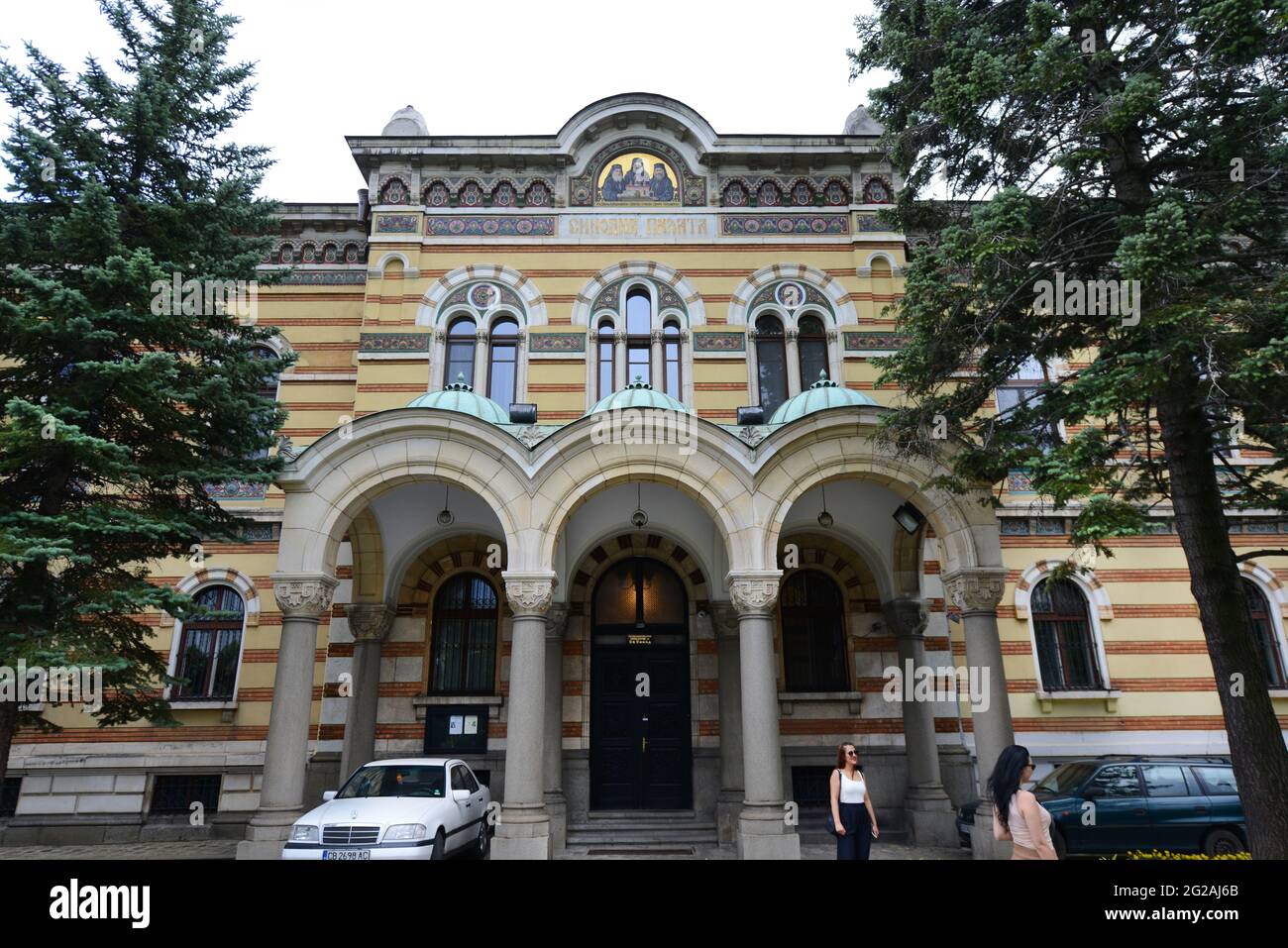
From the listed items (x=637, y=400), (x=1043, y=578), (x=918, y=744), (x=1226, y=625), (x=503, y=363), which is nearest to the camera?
(x=1226, y=625)

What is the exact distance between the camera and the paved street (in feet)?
39.4

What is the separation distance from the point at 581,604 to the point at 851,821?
8068mm

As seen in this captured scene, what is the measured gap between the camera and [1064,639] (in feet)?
48.7

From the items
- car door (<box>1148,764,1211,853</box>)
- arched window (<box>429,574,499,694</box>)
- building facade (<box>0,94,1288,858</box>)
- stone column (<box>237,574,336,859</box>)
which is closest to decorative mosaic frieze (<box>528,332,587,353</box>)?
building facade (<box>0,94,1288,858</box>)

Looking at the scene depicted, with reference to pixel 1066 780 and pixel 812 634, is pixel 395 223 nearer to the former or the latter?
pixel 812 634

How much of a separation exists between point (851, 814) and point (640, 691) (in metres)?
7.26

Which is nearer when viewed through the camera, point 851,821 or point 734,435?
point 851,821

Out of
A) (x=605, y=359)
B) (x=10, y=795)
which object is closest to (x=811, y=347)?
(x=605, y=359)

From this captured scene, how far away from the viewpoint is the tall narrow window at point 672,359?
15543 mm

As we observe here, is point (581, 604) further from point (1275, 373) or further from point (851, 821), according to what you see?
point (1275, 373)

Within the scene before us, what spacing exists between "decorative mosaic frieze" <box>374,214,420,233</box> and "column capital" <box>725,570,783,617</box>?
10586 mm

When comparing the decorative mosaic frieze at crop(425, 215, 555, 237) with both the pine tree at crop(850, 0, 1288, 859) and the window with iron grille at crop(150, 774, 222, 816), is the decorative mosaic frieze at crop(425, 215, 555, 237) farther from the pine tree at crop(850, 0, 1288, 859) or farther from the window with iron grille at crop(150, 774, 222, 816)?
the window with iron grille at crop(150, 774, 222, 816)

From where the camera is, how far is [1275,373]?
22.5 feet
